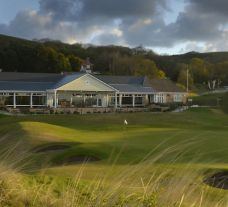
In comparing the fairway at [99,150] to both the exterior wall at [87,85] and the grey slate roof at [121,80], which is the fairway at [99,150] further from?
the grey slate roof at [121,80]

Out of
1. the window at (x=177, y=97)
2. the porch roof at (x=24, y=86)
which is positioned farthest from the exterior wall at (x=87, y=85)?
the window at (x=177, y=97)

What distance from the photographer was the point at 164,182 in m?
6.86

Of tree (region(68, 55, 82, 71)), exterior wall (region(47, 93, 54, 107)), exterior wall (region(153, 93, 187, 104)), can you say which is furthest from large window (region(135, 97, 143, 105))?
tree (region(68, 55, 82, 71))

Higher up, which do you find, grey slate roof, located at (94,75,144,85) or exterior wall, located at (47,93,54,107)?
grey slate roof, located at (94,75,144,85)

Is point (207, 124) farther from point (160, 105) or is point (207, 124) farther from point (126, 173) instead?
point (126, 173)

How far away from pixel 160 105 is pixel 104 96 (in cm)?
818

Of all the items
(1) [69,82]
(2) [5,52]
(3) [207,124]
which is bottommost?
(3) [207,124]

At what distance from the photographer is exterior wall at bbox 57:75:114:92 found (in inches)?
2761

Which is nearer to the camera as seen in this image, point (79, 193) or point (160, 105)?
point (79, 193)

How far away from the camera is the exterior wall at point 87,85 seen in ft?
230

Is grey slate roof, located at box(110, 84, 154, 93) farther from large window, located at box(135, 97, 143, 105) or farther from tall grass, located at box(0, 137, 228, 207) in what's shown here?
tall grass, located at box(0, 137, 228, 207)

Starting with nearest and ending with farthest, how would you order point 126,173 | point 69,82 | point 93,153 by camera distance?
1. point 126,173
2. point 93,153
3. point 69,82

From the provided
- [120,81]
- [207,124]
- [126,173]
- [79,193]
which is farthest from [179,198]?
[120,81]

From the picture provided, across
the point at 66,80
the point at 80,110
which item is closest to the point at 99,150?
the point at 80,110
